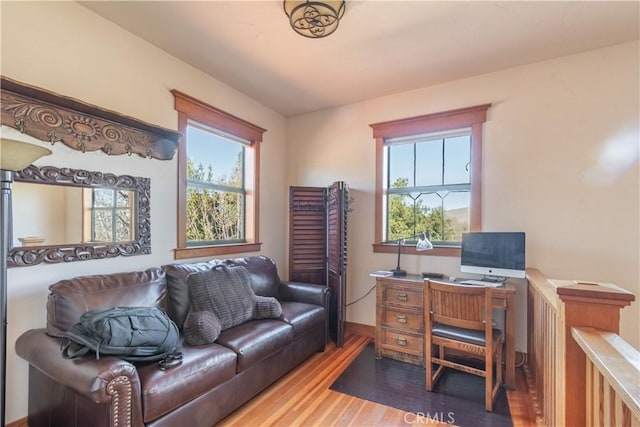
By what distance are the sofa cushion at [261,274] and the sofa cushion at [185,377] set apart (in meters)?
0.98

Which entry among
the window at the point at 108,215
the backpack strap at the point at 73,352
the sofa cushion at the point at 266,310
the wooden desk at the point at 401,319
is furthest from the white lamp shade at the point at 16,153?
the wooden desk at the point at 401,319

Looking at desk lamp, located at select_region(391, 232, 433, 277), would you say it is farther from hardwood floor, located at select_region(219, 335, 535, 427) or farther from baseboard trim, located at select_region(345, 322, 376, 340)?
hardwood floor, located at select_region(219, 335, 535, 427)

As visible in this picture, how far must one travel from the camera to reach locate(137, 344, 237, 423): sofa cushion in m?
1.45

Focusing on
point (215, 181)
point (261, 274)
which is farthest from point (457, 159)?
point (215, 181)

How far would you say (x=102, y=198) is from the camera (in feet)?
7.04

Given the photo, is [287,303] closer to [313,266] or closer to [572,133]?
[313,266]

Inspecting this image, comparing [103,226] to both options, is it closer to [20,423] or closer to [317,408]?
[20,423]

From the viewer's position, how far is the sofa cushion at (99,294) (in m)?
1.69

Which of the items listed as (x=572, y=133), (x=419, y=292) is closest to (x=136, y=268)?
(x=419, y=292)

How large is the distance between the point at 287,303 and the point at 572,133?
116 inches

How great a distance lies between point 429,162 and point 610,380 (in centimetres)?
264

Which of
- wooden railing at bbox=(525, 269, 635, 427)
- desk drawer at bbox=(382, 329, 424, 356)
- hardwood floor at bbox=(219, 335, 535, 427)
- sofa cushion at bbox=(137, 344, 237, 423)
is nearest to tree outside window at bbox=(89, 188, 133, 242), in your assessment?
sofa cushion at bbox=(137, 344, 237, 423)

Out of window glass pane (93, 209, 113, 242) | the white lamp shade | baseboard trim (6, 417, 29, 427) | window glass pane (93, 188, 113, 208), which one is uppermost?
the white lamp shade

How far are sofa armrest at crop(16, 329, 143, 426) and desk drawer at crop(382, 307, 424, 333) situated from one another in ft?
6.87
